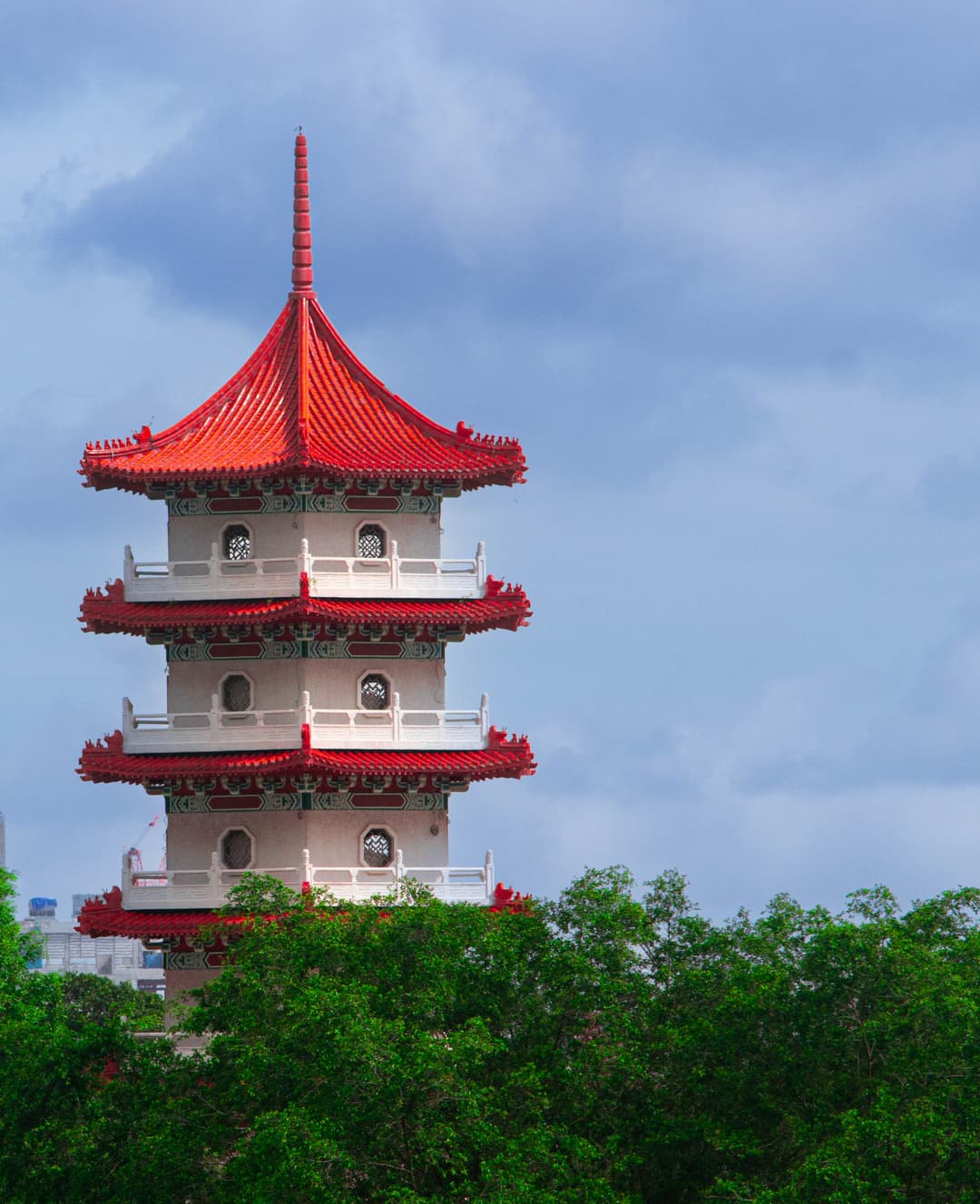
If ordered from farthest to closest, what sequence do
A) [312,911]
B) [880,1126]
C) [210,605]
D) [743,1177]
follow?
[210,605]
[312,911]
[743,1177]
[880,1126]

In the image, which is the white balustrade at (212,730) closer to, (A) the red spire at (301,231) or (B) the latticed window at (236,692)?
(B) the latticed window at (236,692)

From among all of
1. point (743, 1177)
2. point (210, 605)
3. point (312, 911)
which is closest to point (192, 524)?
point (210, 605)

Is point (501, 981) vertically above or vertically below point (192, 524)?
below

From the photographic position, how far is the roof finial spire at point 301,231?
65750 millimetres

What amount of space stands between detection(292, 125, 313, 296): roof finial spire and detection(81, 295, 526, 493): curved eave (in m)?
0.43

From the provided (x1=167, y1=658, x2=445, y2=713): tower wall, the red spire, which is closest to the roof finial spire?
the red spire

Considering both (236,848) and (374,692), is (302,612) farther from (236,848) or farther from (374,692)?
(236,848)

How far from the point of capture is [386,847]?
6144 cm

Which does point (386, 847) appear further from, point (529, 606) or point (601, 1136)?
point (601, 1136)

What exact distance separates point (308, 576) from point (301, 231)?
10.2 m

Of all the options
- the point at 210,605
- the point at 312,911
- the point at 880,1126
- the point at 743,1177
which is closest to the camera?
the point at 880,1126

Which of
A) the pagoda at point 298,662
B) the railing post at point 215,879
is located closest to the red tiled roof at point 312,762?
the pagoda at point 298,662

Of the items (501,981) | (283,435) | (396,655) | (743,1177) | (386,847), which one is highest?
(283,435)

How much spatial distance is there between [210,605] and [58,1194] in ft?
46.3
